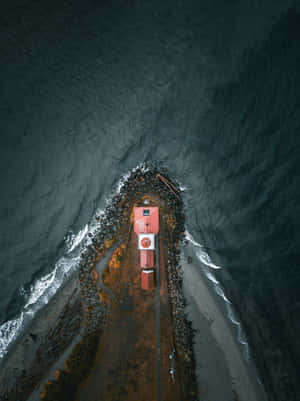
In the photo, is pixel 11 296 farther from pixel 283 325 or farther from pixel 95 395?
pixel 283 325

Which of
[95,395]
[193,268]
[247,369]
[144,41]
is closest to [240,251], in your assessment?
[193,268]

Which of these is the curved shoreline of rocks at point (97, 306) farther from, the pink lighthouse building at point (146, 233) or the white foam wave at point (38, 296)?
the pink lighthouse building at point (146, 233)

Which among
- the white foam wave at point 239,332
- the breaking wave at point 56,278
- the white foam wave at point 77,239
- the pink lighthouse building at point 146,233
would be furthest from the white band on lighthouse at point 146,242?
the white foam wave at point 239,332

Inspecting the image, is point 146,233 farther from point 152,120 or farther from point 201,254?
point 152,120

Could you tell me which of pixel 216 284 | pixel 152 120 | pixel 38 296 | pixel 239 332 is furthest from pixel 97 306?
pixel 152 120

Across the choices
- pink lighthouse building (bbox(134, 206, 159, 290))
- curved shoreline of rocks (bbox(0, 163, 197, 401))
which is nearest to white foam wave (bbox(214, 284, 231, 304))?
curved shoreline of rocks (bbox(0, 163, 197, 401))

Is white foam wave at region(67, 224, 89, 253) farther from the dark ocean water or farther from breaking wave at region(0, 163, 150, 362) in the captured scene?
the dark ocean water
